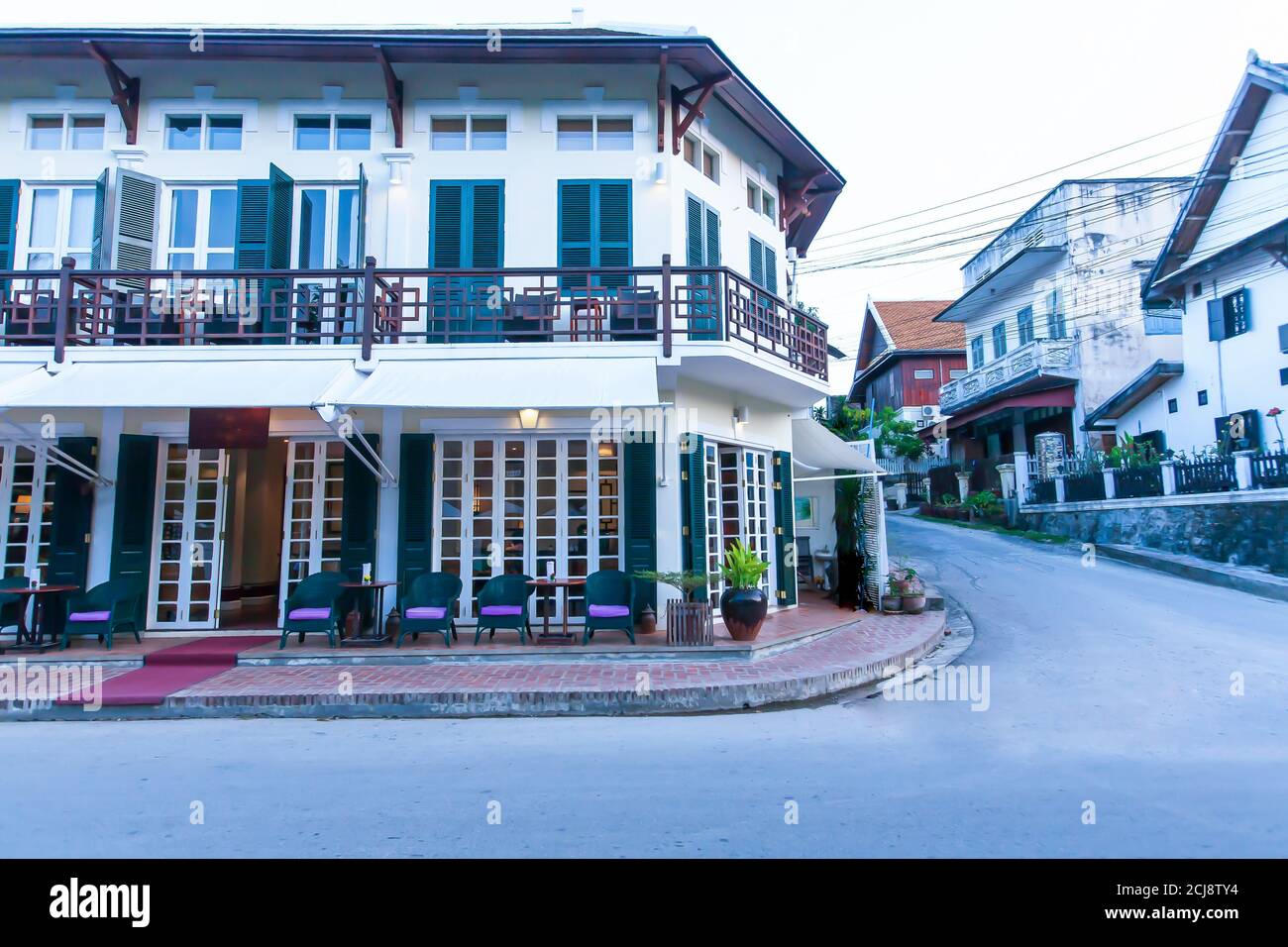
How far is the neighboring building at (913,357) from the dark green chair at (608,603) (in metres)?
25.5

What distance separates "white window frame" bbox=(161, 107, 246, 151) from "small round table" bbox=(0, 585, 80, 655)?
21.6 feet

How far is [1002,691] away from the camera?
739cm

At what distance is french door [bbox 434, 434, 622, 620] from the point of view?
10.1 meters

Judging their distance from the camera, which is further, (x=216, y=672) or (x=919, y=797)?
(x=216, y=672)

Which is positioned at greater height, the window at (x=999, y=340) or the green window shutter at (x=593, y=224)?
the window at (x=999, y=340)

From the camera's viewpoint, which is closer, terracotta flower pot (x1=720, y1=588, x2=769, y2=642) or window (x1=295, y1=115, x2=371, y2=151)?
terracotta flower pot (x1=720, y1=588, x2=769, y2=642)

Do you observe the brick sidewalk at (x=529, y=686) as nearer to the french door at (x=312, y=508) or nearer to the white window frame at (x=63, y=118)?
the french door at (x=312, y=508)

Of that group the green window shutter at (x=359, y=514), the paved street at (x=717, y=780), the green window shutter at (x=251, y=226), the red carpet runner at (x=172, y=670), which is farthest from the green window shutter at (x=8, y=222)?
the paved street at (x=717, y=780)

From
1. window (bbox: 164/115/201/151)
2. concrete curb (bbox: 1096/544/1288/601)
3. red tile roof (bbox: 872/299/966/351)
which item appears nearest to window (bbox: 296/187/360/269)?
window (bbox: 164/115/201/151)

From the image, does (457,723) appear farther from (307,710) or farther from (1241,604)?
(1241,604)

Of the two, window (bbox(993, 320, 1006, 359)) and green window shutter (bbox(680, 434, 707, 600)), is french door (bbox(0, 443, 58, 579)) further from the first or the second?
window (bbox(993, 320, 1006, 359))

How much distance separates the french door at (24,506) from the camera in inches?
394
